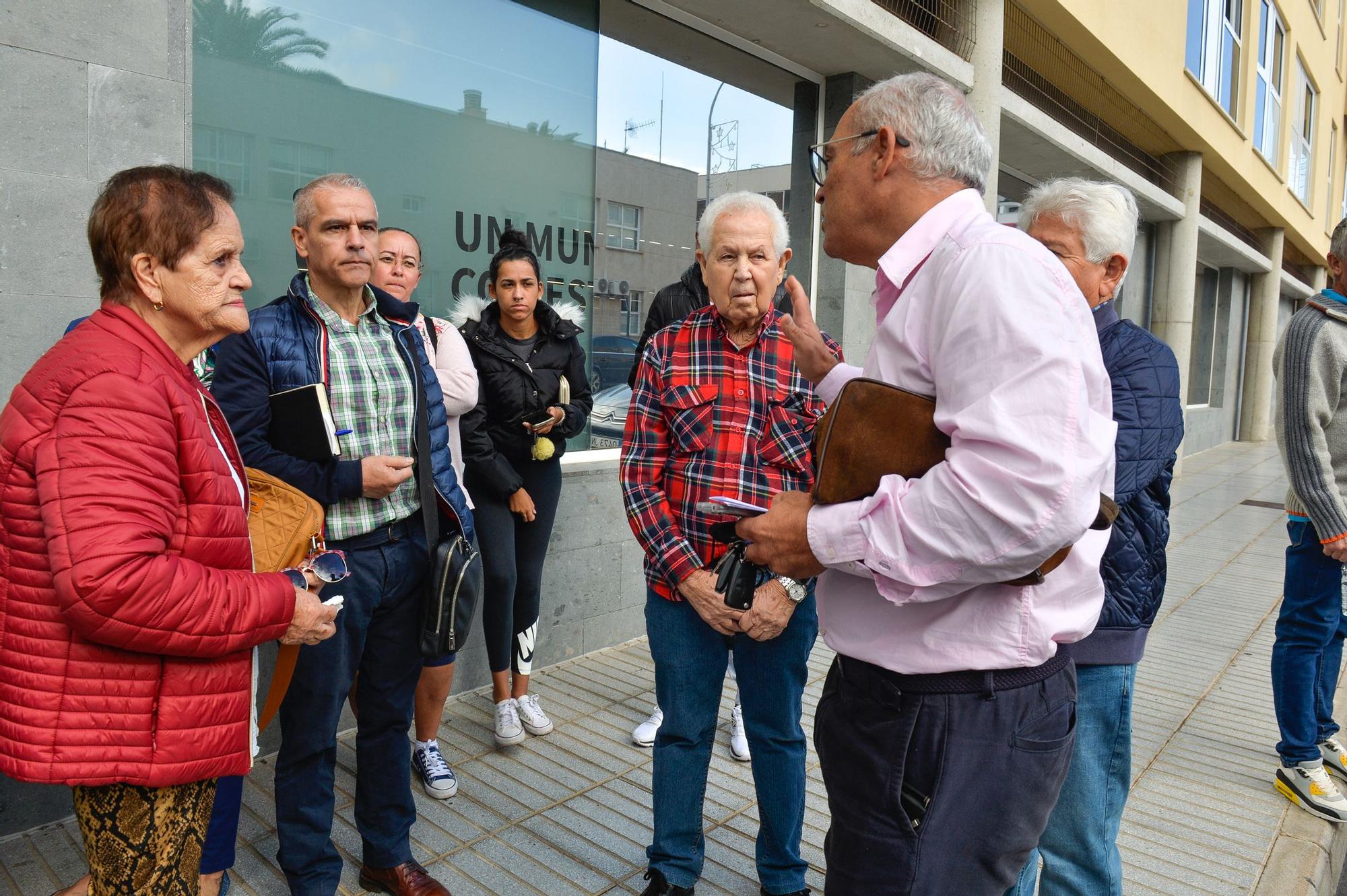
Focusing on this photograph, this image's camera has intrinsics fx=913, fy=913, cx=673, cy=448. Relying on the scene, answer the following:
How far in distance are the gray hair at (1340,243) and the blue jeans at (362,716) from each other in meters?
3.56

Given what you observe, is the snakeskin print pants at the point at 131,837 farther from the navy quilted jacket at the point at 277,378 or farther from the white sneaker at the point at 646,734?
the white sneaker at the point at 646,734

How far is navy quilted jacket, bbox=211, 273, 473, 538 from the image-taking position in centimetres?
260

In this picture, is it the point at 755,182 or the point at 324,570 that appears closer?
the point at 324,570

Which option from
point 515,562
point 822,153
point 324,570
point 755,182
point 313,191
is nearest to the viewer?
point 822,153

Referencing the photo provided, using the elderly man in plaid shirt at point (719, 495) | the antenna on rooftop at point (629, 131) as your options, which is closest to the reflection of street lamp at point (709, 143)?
the antenna on rooftop at point (629, 131)

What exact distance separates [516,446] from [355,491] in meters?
1.48

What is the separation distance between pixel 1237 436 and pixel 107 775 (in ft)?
80.3

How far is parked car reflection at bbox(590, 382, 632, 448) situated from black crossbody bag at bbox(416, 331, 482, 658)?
2.65 meters

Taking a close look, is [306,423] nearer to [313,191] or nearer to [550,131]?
[313,191]

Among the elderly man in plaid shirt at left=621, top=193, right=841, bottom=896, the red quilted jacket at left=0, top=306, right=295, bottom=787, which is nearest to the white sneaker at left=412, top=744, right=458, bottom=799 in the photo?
the elderly man in plaid shirt at left=621, top=193, right=841, bottom=896

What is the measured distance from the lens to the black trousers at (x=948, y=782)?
154 centimetres

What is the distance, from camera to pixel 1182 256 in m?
14.0

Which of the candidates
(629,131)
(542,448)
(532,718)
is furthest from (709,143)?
(532,718)

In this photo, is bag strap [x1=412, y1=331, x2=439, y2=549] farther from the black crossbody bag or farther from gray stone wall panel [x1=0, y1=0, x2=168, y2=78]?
gray stone wall panel [x1=0, y1=0, x2=168, y2=78]
